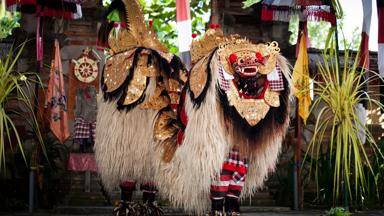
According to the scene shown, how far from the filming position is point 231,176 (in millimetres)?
3953

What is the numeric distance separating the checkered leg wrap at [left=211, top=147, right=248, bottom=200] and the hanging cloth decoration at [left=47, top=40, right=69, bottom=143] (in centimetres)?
302

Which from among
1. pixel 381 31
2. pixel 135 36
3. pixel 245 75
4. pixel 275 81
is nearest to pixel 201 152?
pixel 245 75

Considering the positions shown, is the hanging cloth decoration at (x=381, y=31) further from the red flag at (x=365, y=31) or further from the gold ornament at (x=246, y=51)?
the gold ornament at (x=246, y=51)

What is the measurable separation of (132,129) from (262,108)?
1127mm

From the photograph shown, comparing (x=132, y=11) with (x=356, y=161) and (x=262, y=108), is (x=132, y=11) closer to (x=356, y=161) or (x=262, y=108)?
(x=262, y=108)

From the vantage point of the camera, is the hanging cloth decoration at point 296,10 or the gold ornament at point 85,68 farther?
the gold ornament at point 85,68

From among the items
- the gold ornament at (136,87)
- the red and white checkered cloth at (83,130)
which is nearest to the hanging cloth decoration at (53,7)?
the red and white checkered cloth at (83,130)

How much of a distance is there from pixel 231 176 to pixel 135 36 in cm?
152

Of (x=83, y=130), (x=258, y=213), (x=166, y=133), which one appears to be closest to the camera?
(x=166, y=133)

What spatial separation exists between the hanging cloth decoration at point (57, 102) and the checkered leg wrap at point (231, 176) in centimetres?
302

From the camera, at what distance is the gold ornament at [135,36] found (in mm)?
4773

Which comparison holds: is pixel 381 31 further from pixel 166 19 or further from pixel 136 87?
pixel 166 19

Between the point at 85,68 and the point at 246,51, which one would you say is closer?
the point at 246,51

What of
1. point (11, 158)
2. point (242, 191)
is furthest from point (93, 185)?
point (242, 191)
